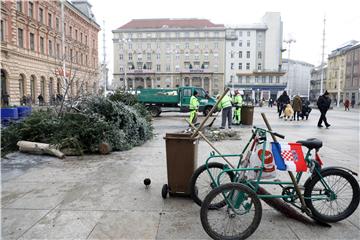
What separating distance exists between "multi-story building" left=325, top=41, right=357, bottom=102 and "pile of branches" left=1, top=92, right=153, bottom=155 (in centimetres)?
7201

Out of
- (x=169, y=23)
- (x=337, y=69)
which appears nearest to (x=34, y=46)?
(x=169, y=23)

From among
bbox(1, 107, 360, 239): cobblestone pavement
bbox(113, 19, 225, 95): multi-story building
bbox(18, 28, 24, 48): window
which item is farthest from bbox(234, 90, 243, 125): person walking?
bbox(113, 19, 225, 95): multi-story building

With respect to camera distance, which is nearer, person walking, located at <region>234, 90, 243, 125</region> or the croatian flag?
the croatian flag

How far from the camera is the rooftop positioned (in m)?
83.6

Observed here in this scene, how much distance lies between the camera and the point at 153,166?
6230mm

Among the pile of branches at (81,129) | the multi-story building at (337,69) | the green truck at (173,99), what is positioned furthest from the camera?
the multi-story building at (337,69)

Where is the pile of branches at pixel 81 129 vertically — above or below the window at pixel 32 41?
below

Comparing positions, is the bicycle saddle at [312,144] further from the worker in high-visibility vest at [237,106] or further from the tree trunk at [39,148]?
the worker in high-visibility vest at [237,106]

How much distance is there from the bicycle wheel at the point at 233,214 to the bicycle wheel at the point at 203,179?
607mm

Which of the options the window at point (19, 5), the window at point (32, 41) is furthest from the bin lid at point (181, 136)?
the window at point (32, 41)

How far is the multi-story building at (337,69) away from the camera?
71.2m

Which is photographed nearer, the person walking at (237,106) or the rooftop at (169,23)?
the person walking at (237,106)

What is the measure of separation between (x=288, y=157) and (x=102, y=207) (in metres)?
2.58

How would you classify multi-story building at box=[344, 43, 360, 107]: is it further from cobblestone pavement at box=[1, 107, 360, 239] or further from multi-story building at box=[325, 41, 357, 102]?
cobblestone pavement at box=[1, 107, 360, 239]
